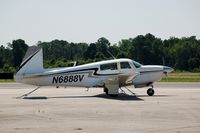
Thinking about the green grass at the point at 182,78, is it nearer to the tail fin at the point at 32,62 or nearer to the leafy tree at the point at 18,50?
the tail fin at the point at 32,62

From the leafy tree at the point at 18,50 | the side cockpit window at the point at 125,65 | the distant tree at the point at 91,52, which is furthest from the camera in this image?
the leafy tree at the point at 18,50

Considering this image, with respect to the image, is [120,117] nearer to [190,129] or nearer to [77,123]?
[77,123]

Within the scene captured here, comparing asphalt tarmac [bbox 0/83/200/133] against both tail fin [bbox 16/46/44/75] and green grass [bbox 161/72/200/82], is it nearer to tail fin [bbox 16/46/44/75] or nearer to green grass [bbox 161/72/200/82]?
tail fin [bbox 16/46/44/75]

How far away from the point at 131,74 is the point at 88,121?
11.3m

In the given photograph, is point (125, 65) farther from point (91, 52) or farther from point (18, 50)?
point (18, 50)

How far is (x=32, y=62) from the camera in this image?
24.8 metres

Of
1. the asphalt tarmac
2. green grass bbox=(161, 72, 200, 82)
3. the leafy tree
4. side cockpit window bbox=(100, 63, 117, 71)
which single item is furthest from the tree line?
the asphalt tarmac

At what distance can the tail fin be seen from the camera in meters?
24.6

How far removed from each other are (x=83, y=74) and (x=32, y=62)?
2.85 m

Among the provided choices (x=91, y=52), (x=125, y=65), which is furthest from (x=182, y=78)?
(x=91, y=52)

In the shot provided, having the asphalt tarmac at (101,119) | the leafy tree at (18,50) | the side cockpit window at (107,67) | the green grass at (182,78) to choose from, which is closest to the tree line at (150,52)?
the leafy tree at (18,50)

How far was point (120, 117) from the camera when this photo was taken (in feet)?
50.0

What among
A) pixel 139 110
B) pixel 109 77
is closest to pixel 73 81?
pixel 109 77

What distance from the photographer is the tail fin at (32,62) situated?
24625mm
